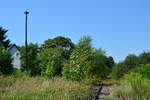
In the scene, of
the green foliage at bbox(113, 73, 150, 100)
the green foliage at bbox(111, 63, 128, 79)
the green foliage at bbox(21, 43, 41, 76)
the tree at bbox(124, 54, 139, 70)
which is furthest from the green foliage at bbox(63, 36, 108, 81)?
the green foliage at bbox(113, 73, 150, 100)

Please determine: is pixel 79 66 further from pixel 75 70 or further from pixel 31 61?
pixel 31 61

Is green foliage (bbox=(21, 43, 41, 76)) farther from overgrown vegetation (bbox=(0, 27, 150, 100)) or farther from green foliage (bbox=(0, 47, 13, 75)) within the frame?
green foliage (bbox=(0, 47, 13, 75))

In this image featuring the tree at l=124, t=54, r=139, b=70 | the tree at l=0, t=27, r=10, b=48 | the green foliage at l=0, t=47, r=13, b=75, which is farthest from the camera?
the tree at l=0, t=27, r=10, b=48

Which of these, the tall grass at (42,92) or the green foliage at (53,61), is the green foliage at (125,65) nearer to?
the green foliage at (53,61)

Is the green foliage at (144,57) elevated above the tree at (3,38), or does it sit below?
below

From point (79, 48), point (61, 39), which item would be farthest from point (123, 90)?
point (61, 39)

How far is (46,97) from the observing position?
1193cm

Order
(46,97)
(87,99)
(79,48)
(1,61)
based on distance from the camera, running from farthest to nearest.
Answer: (1,61) → (79,48) → (87,99) → (46,97)

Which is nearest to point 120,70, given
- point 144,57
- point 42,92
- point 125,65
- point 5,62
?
→ point 125,65

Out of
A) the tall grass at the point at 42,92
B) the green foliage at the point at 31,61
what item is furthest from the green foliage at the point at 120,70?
the tall grass at the point at 42,92

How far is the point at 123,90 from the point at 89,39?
19.7 m

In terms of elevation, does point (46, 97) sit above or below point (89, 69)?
below

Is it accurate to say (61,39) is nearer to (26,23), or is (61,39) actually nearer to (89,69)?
(26,23)

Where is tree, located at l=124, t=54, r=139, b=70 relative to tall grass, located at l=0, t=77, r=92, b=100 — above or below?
above
